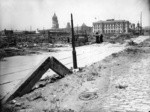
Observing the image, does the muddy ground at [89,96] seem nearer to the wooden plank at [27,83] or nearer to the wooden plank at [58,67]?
the wooden plank at [27,83]

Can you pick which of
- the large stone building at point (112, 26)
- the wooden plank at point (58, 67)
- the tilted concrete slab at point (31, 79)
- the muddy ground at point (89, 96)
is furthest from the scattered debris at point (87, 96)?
the large stone building at point (112, 26)

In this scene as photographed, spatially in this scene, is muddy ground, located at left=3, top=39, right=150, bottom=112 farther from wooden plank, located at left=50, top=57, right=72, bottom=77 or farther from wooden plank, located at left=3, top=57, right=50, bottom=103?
wooden plank, located at left=50, top=57, right=72, bottom=77

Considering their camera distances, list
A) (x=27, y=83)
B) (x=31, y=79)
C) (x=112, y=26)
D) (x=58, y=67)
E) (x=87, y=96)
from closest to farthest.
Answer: (x=87, y=96) < (x=27, y=83) < (x=31, y=79) < (x=58, y=67) < (x=112, y=26)

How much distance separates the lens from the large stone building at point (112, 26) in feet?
407

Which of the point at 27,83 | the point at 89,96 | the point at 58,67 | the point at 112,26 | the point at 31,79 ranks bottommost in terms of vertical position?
the point at 89,96

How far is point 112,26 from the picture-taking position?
127688mm

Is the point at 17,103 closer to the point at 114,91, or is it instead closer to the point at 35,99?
the point at 35,99

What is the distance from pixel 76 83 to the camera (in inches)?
279

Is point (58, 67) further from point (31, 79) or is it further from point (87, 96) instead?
point (87, 96)

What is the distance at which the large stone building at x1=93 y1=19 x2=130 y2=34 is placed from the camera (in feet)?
407

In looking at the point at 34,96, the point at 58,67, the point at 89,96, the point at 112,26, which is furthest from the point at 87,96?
the point at 112,26

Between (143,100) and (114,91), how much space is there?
3.65ft

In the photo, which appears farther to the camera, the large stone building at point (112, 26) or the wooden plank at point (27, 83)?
the large stone building at point (112, 26)

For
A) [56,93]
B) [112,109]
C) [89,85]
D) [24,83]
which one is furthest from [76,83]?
[112,109]
